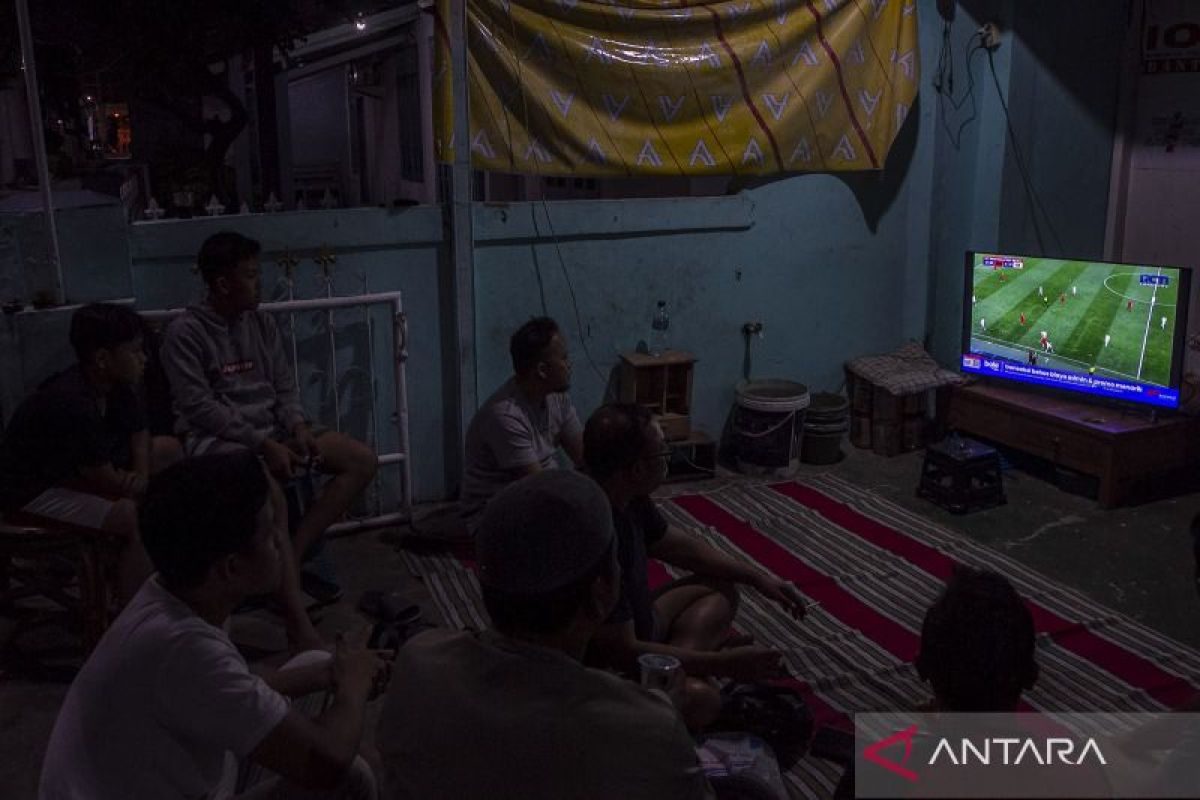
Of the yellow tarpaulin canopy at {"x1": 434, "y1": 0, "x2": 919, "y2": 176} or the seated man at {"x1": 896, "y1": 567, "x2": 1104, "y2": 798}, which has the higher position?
the yellow tarpaulin canopy at {"x1": 434, "y1": 0, "x2": 919, "y2": 176}

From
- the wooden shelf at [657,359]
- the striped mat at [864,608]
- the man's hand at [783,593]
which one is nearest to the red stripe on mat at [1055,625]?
the striped mat at [864,608]

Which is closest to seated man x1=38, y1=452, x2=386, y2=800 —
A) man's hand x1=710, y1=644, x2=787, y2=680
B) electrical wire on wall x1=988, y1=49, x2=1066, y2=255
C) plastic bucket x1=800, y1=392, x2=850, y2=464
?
man's hand x1=710, y1=644, x2=787, y2=680

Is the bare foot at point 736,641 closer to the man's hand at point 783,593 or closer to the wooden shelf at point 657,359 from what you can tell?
the man's hand at point 783,593

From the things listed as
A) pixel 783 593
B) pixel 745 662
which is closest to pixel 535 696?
pixel 745 662

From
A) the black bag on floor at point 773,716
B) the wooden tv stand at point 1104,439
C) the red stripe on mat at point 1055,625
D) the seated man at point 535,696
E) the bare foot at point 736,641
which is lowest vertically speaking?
the red stripe on mat at point 1055,625

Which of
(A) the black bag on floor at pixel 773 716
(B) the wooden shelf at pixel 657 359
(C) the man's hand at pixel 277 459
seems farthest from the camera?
(B) the wooden shelf at pixel 657 359

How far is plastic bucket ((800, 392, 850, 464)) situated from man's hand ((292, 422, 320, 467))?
9.76ft

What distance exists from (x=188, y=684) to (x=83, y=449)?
1924 millimetres

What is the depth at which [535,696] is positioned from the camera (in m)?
1.62

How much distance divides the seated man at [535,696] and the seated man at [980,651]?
0.56m

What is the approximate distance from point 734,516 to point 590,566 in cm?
367

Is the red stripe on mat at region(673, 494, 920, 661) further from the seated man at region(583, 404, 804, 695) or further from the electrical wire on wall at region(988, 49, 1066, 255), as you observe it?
the electrical wire on wall at region(988, 49, 1066, 255)

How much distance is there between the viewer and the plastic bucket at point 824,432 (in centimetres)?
606

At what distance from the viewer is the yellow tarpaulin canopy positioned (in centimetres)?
522
